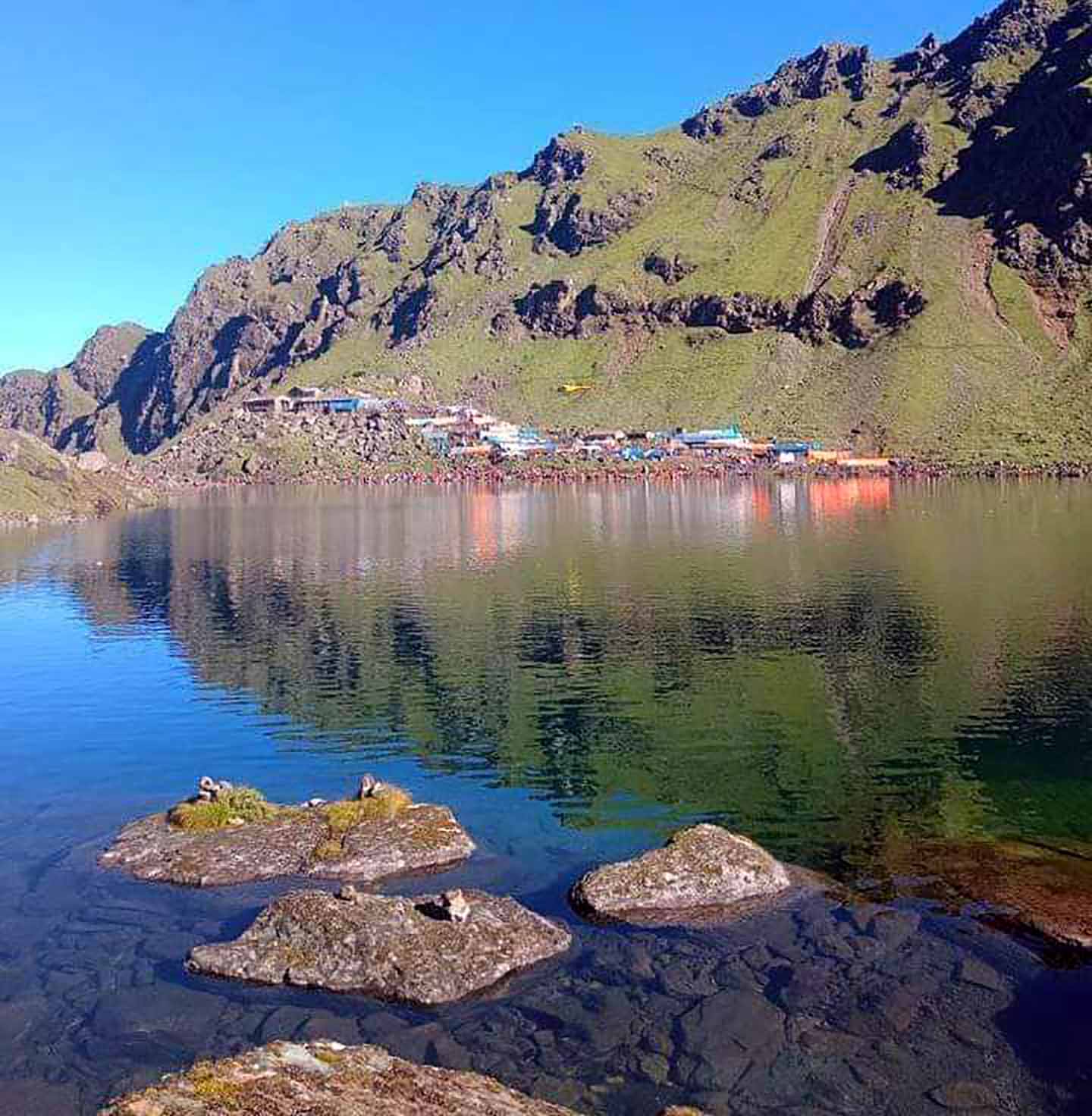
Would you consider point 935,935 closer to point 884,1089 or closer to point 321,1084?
point 884,1089

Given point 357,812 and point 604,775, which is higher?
point 357,812

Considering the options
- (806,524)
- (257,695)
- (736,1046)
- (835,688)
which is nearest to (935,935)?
(736,1046)

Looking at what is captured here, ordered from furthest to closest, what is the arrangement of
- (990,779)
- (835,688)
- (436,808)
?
(835,688), (990,779), (436,808)

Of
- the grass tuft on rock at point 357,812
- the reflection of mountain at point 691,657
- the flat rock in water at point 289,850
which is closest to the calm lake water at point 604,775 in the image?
the reflection of mountain at point 691,657

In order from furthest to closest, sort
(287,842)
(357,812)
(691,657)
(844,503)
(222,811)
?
1. (844,503)
2. (691,657)
3. (222,811)
4. (357,812)
5. (287,842)

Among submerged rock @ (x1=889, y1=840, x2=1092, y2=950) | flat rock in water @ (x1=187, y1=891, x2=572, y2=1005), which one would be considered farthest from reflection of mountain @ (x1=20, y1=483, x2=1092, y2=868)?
flat rock in water @ (x1=187, y1=891, x2=572, y2=1005)

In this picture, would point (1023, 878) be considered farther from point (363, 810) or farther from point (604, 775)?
point (363, 810)

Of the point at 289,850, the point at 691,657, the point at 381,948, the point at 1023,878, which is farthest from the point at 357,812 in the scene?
the point at 691,657

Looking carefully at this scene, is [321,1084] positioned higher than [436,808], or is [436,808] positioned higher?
[321,1084]

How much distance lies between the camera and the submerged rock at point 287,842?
30.8m

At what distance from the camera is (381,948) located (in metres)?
24.2

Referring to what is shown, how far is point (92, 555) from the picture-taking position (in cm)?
12862

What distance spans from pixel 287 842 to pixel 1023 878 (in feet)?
71.4

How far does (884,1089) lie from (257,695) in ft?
143
